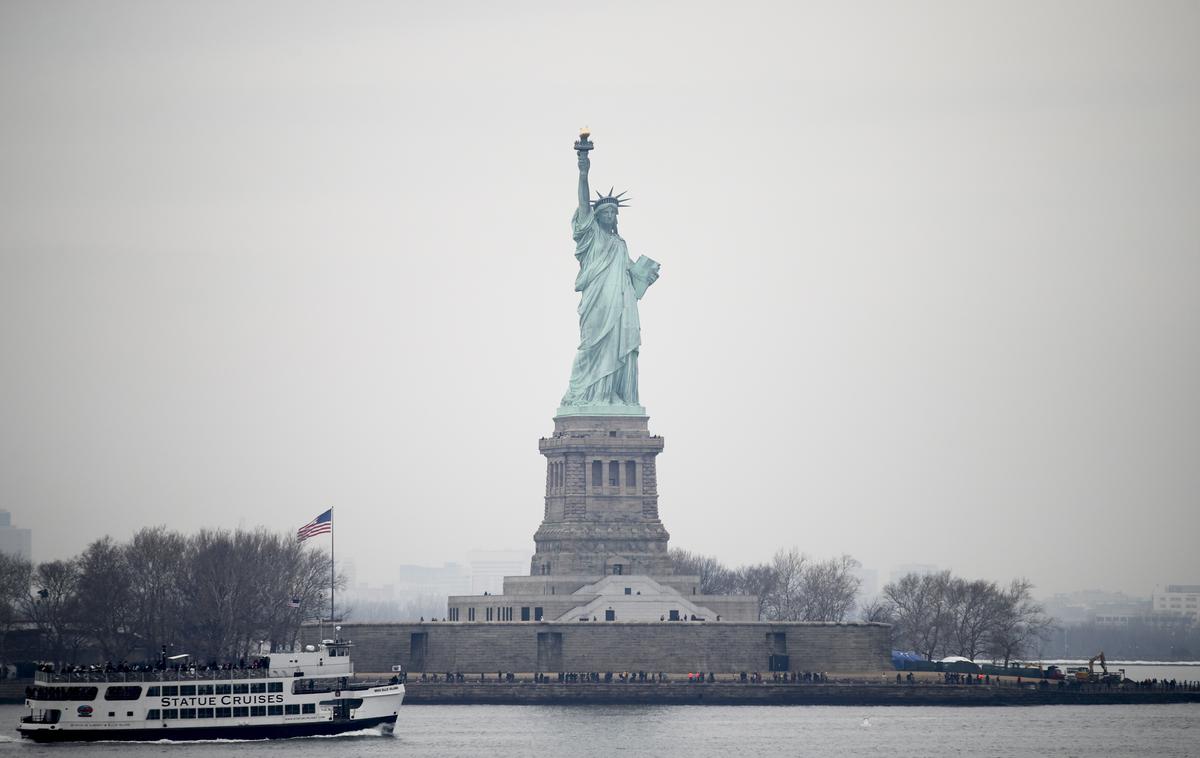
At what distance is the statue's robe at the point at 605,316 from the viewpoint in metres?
125

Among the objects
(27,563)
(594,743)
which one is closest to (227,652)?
(27,563)

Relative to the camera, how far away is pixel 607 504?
407 feet

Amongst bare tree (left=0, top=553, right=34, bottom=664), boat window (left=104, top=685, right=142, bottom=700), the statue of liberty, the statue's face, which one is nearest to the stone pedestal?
the statue of liberty

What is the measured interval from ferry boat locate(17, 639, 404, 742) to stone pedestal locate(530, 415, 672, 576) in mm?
27103

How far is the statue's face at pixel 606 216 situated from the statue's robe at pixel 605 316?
0.30m

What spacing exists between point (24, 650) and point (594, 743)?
1788 inches

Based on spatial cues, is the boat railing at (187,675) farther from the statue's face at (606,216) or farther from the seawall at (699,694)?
the statue's face at (606,216)

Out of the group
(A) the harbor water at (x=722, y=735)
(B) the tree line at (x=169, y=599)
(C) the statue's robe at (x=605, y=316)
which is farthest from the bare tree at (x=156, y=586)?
(C) the statue's robe at (x=605, y=316)

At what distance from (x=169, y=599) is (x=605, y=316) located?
2664 cm

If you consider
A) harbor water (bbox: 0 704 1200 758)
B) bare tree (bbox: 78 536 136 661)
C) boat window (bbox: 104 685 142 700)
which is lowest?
harbor water (bbox: 0 704 1200 758)

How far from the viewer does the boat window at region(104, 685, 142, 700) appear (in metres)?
96.7

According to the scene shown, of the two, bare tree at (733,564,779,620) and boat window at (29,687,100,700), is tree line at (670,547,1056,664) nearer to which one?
bare tree at (733,564,779,620)

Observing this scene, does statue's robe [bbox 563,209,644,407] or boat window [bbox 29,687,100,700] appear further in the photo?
statue's robe [bbox 563,209,644,407]

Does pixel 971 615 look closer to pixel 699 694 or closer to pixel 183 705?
pixel 699 694
